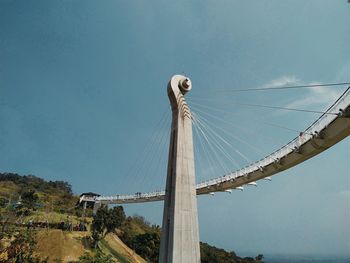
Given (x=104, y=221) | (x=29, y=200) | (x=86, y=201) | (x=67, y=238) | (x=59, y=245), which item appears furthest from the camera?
(x=86, y=201)

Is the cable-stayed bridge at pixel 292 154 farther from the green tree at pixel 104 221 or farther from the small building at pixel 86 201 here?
the small building at pixel 86 201

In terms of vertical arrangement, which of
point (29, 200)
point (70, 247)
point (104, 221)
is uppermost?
point (29, 200)

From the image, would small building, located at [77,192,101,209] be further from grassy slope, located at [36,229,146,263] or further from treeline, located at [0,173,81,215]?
grassy slope, located at [36,229,146,263]

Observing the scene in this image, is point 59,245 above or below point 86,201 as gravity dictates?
below

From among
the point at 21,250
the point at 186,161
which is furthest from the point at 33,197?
the point at 186,161

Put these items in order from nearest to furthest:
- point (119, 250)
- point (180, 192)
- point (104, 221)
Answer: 1. point (180, 192)
2. point (104, 221)
3. point (119, 250)

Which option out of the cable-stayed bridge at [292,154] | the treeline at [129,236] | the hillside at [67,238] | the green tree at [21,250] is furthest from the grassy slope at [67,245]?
the cable-stayed bridge at [292,154]

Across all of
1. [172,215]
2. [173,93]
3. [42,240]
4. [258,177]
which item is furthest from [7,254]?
[258,177]

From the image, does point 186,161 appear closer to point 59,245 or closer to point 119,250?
point 59,245
